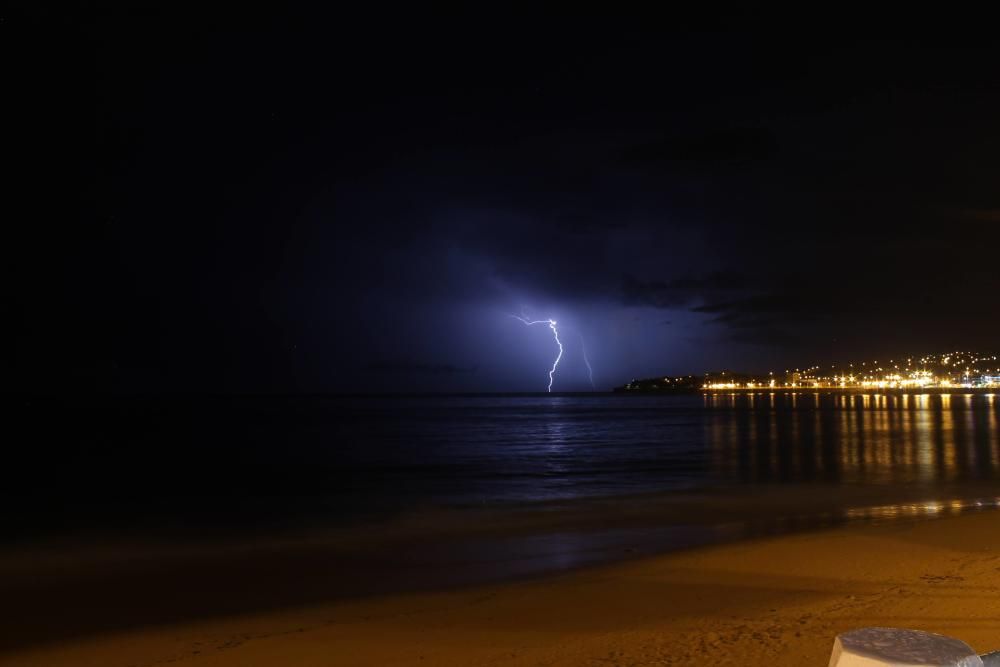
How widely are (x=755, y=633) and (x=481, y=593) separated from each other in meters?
4.61

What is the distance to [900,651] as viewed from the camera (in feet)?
6.08

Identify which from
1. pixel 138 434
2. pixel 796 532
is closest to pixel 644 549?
pixel 796 532

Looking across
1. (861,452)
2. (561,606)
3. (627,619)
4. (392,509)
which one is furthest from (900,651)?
(861,452)

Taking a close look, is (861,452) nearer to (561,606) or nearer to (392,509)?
(392,509)

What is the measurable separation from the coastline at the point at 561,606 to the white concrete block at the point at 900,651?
5474 millimetres

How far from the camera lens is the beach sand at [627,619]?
7703 mm

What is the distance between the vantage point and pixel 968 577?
1006cm

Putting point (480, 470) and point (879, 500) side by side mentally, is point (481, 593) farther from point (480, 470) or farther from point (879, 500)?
point (480, 470)

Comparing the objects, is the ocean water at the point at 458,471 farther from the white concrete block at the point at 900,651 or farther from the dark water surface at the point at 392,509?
the white concrete block at the point at 900,651

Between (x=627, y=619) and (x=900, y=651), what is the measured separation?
795 cm

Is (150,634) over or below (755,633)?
below

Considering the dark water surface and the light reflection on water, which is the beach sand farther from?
the light reflection on water

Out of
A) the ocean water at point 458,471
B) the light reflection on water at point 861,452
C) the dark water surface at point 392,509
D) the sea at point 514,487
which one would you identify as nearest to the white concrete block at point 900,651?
the dark water surface at point 392,509

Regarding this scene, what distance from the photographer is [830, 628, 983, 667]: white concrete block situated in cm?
181
